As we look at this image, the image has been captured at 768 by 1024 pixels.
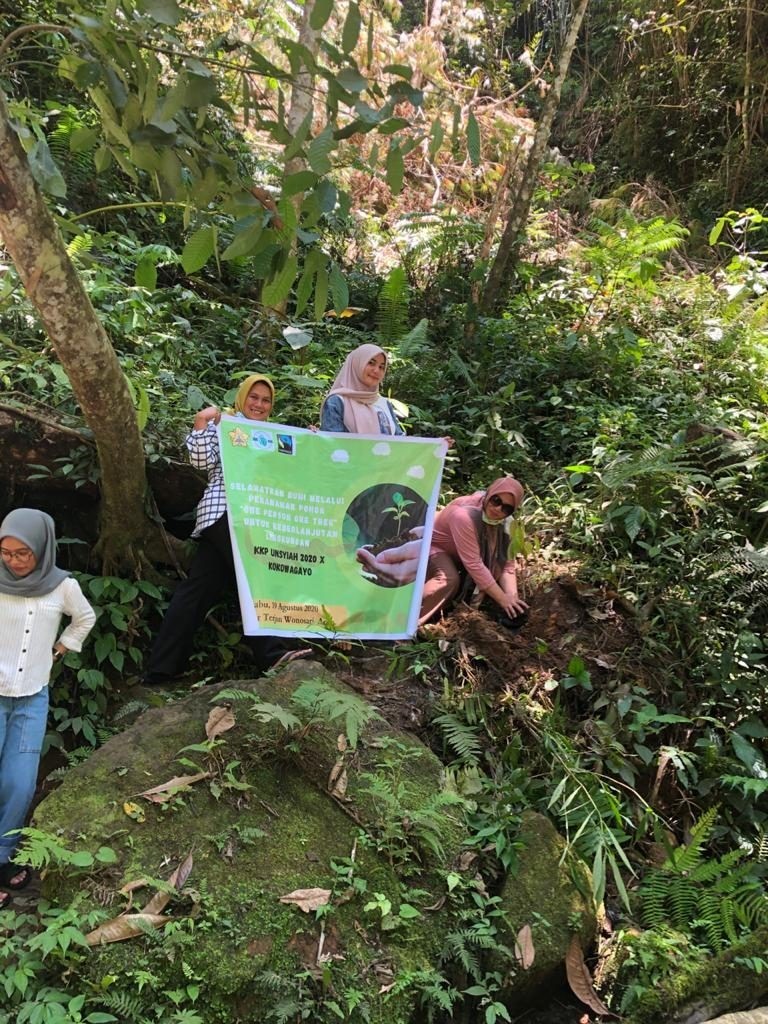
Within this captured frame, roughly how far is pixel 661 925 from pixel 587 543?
7.93 feet

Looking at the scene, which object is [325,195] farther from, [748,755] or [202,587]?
[748,755]

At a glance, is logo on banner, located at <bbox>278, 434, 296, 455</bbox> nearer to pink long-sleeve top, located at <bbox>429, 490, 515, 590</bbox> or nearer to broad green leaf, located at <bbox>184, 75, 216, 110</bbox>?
pink long-sleeve top, located at <bbox>429, 490, 515, 590</bbox>

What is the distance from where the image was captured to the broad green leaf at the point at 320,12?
→ 197 cm

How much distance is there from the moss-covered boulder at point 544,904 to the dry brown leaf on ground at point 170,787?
141cm

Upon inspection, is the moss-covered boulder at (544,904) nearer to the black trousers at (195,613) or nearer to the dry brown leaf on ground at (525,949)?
the dry brown leaf on ground at (525,949)

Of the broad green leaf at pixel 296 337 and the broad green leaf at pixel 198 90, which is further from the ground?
the broad green leaf at pixel 198 90

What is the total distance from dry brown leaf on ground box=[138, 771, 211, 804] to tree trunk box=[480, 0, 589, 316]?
6.46 meters

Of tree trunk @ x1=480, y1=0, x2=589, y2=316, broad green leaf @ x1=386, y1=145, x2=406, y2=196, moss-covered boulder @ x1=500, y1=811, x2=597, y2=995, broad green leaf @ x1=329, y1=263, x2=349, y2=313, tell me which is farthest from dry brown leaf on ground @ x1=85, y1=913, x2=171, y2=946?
tree trunk @ x1=480, y1=0, x2=589, y2=316

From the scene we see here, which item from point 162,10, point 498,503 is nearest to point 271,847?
point 498,503

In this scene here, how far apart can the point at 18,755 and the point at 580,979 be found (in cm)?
259

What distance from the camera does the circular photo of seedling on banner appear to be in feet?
14.6

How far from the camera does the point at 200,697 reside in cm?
369

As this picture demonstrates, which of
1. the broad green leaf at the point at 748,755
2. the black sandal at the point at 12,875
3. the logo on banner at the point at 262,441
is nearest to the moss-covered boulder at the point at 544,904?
the broad green leaf at the point at 748,755

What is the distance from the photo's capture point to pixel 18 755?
3.30 meters
